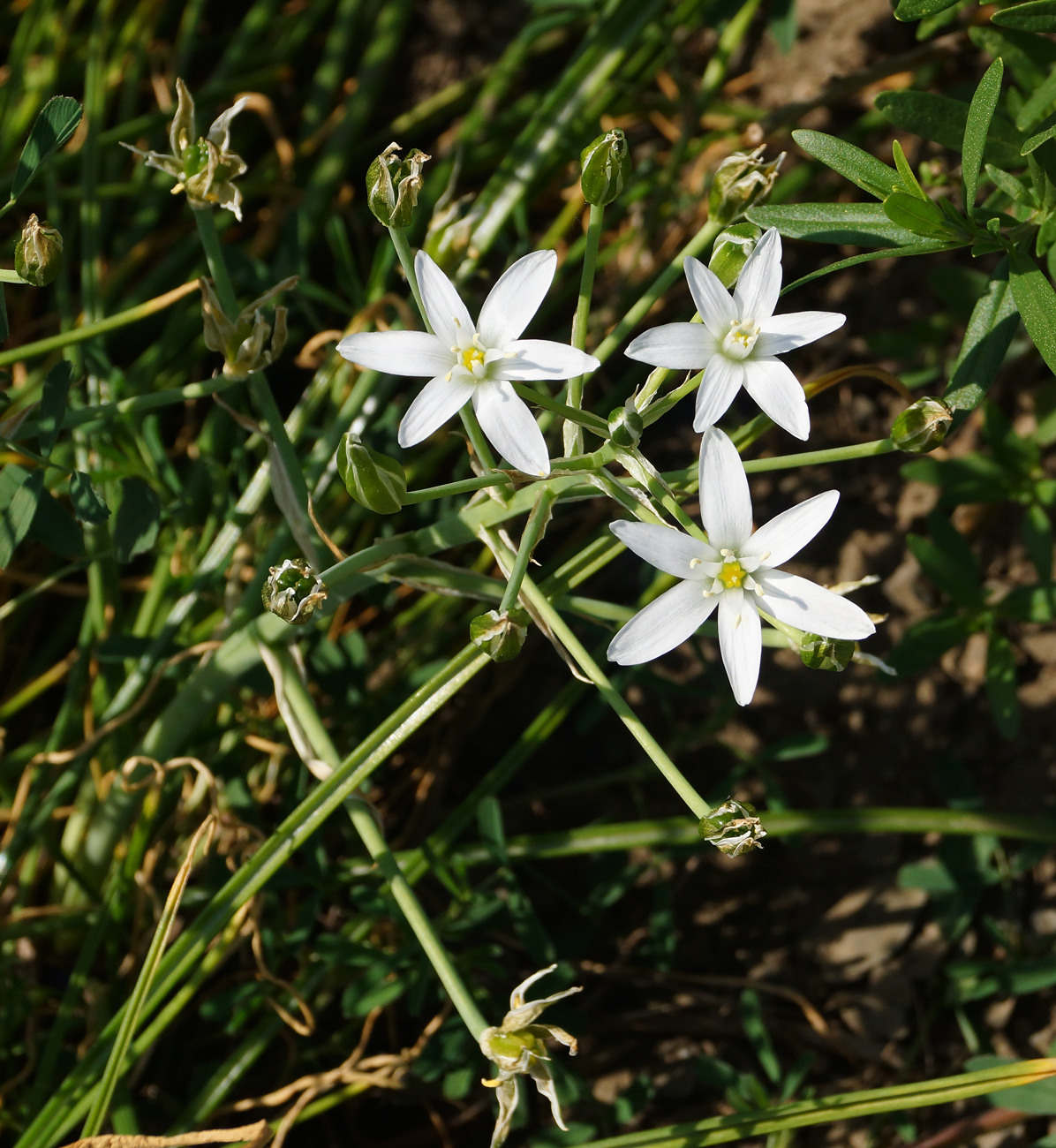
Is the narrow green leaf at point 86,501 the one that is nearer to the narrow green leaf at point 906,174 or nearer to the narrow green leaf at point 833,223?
the narrow green leaf at point 833,223

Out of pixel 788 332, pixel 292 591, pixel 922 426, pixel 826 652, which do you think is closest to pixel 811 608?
pixel 826 652

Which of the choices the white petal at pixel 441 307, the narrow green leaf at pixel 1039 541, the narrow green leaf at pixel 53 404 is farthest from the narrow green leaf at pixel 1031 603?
the narrow green leaf at pixel 53 404

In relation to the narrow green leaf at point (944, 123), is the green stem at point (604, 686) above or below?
below

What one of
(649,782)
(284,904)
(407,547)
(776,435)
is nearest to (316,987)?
(284,904)

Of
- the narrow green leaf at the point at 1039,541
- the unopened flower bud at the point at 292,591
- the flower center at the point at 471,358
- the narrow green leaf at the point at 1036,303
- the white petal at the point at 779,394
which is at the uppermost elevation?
the flower center at the point at 471,358

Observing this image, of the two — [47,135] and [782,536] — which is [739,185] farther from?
[47,135]

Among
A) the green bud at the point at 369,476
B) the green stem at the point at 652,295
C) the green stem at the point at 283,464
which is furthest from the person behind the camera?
the green stem at the point at 283,464
